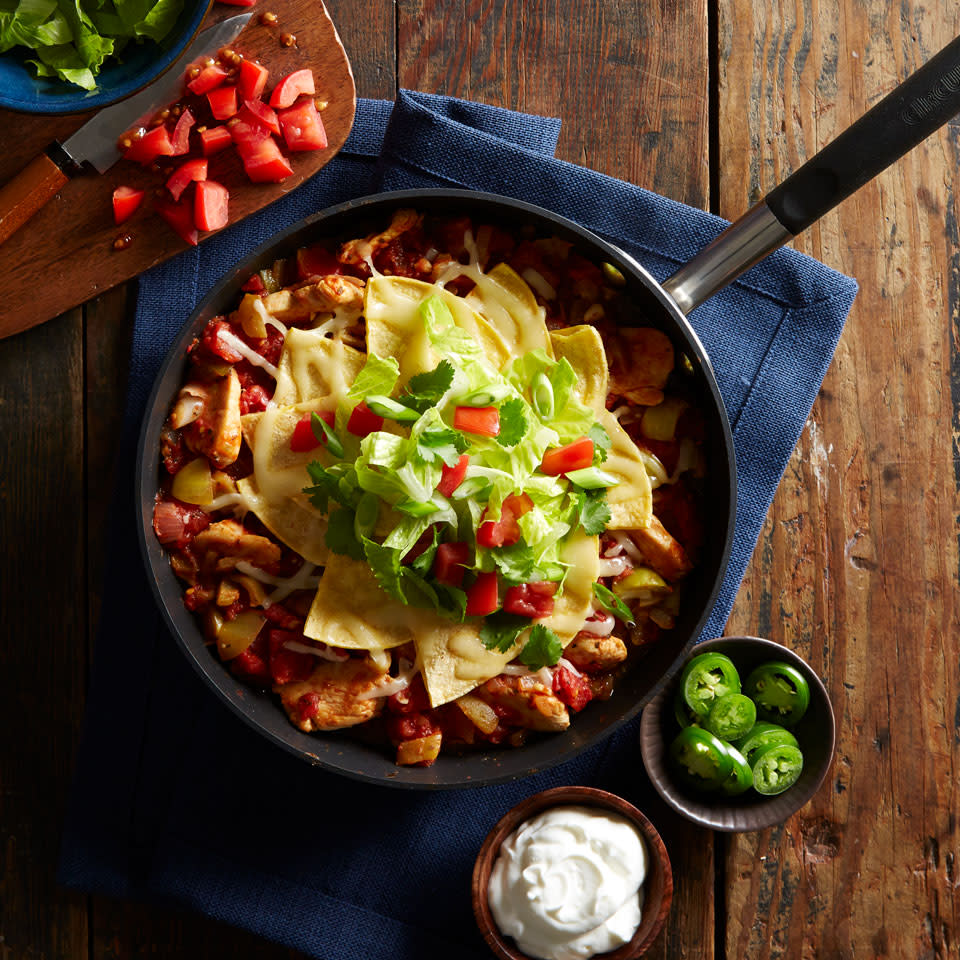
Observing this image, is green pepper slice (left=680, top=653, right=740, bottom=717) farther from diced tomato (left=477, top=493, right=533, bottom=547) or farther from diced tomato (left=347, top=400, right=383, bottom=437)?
diced tomato (left=347, top=400, right=383, bottom=437)

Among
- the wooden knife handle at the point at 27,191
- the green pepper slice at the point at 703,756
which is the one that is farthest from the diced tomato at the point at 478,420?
the wooden knife handle at the point at 27,191

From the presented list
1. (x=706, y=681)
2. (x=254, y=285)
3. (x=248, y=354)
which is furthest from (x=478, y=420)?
(x=706, y=681)

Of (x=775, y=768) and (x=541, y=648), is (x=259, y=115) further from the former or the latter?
(x=775, y=768)

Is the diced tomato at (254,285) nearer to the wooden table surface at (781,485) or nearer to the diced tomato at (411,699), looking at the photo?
the wooden table surface at (781,485)

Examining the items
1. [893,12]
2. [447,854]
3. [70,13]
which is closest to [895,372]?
[893,12]

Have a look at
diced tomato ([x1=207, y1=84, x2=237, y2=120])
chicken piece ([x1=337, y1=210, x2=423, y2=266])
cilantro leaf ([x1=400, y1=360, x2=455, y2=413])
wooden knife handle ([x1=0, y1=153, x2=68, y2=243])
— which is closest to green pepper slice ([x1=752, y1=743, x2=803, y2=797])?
cilantro leaf ([x1=400, y1=360, x2=455, y2=413])

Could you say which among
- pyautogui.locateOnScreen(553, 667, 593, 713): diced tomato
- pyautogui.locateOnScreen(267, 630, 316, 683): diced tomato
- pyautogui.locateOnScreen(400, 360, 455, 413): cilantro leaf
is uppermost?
pyautogui.locateOnScreen(400, 360, 455, 413): cilantro leaf
